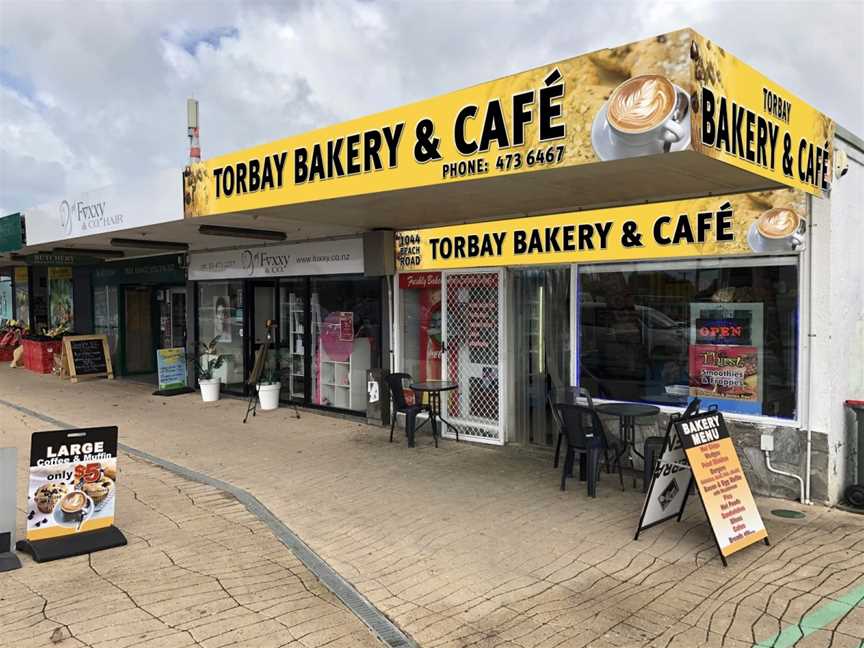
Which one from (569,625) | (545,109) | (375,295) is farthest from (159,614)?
(375,295)

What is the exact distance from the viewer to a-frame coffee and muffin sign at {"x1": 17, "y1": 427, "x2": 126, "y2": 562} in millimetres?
4559

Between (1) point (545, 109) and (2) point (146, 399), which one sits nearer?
(1) point (545, 109)

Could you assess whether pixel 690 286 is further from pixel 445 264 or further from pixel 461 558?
pixel 461 558

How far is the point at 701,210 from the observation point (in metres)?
6.25

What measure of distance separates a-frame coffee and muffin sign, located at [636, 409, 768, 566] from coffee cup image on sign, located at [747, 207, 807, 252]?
1.79 m

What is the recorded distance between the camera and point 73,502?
473 cm

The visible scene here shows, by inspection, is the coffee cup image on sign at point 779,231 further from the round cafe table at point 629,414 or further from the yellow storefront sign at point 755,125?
the round cafe table at point 629,414

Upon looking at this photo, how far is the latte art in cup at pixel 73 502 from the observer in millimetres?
4699

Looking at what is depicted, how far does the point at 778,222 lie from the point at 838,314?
103 cm

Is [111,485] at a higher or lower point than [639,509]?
higher

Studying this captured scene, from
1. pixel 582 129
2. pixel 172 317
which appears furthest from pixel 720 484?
pixel 172 317

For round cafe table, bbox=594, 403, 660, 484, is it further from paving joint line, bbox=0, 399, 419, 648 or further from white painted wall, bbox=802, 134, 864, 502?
paving joint line, bbox=0, 399, 419, 648

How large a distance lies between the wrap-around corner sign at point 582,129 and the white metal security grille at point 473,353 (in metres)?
2.97

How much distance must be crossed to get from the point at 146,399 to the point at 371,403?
5.11 metres
